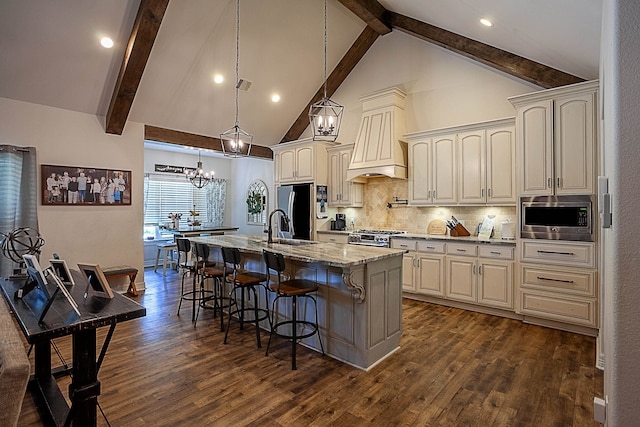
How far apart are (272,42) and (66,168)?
139 inches

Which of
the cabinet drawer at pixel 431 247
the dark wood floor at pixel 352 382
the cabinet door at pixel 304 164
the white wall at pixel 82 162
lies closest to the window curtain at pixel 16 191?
the white wall at pixel 82 162

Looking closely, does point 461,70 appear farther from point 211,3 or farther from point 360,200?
point 211,3

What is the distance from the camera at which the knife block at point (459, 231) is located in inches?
194

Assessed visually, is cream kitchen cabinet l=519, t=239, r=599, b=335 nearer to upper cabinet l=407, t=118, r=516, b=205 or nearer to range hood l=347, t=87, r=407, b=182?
upper cabinet l=407, t=118, r=516, b=205

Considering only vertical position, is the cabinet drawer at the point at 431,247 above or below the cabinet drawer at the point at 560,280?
above

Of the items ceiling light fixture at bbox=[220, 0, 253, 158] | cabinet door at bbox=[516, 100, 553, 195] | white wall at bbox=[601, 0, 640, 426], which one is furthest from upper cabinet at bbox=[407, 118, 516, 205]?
white wall at bbox=[601, 0, 640, 426]

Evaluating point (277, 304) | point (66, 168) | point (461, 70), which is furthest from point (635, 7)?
point (66, 168)

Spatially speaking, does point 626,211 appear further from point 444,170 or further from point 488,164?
point 444,170

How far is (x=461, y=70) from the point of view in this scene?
5.11 meters

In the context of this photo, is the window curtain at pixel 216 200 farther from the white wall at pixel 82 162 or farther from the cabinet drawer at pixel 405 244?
the cabinet drawer at pixel 405 244

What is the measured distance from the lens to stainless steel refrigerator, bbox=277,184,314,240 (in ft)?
20.5

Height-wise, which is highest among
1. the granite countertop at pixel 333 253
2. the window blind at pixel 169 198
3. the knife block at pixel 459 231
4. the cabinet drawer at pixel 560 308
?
the window blind at pixel 169 198

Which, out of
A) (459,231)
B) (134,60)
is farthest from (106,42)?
(459,231)

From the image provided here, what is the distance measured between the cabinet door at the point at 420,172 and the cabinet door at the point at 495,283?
1261mm
